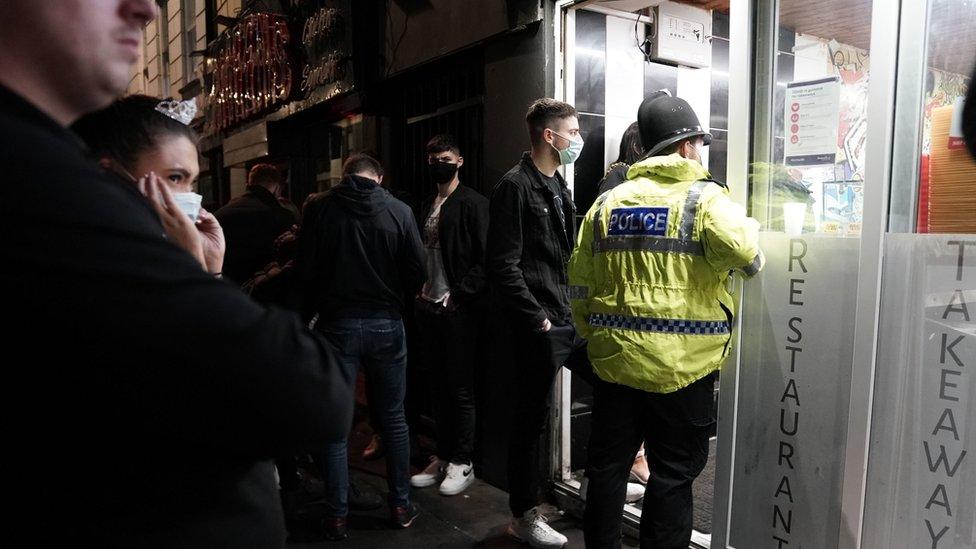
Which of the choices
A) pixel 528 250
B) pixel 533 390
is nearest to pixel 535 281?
pixel 528 250

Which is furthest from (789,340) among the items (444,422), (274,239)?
(274,239)

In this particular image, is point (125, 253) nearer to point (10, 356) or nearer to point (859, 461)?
point (10, 356)

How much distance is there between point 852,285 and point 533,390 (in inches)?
61.3

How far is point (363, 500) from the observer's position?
4113 millimetres

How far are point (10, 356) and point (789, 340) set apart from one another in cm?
265

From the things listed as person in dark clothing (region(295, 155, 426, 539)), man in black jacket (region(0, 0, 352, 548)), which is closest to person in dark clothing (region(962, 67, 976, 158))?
man in black jacket (region(0, 0, 352, 548))

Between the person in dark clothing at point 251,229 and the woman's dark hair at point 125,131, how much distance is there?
2.56m

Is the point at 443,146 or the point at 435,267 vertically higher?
the point at 443,146

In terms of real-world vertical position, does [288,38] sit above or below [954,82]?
above

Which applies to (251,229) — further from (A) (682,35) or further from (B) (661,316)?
(A) (682,35)

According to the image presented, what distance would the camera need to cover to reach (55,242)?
71cm

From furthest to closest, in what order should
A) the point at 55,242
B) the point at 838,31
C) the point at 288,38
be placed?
the point at 288,38 < the point at 838,31 < the point at 55,242

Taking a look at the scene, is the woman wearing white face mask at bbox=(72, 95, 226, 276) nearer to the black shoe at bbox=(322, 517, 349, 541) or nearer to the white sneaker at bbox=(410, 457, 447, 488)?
the black shoe at bbox=(322, 517, 349, 541)

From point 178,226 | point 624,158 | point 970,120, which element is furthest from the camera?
point 624,158
